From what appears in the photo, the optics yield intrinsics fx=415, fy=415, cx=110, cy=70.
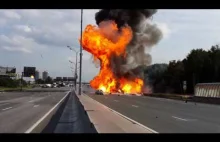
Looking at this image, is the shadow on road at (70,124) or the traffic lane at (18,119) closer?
the shadow on road at (70,124)

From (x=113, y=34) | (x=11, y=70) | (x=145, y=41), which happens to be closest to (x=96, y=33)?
(x=113, y=34)

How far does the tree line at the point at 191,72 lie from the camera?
97250 mm

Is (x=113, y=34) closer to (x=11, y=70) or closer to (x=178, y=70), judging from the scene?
(x=178, y=70)

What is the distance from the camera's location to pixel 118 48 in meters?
90.2

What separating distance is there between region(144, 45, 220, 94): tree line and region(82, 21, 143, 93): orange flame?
9077 millimetres

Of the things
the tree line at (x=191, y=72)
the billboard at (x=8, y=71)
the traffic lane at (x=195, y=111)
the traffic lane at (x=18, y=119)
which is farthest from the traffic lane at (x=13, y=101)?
the billboard at (x=8, y=71)

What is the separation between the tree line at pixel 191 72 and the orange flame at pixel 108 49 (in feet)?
29.8

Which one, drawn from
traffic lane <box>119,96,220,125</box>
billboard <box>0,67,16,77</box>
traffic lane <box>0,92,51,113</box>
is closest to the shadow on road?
traffic lane <box>119,96,220,125</box>

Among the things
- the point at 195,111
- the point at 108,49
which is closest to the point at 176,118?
the point at 195,111

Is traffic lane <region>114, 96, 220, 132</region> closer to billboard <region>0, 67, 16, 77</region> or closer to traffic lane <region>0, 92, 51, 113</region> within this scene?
traffic lane <region>0, 92, 51, 113</region>

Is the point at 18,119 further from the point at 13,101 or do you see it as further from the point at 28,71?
the point at 28,71

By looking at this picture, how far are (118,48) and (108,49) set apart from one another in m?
3.14

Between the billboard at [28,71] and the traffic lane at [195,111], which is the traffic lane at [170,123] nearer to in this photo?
the traffic lane at [195,111]

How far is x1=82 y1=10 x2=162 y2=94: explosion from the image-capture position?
8494 centimetres
